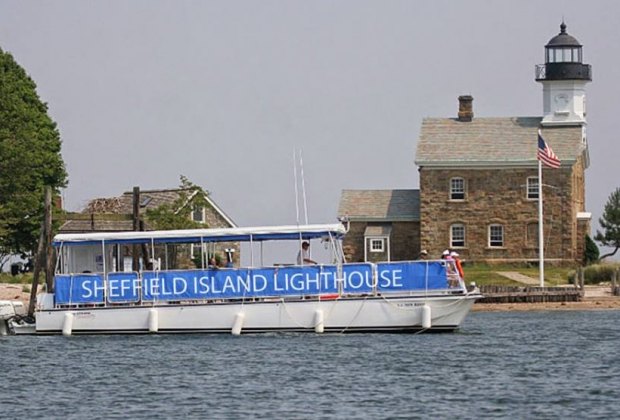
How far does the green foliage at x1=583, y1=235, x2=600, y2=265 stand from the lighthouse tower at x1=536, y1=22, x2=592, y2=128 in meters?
5.93

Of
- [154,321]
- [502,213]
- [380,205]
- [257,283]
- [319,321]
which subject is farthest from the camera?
[380,205]

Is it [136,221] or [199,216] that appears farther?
[199,216]

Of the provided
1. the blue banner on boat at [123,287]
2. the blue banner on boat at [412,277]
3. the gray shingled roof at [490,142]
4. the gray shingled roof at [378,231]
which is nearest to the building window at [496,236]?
the gray shingled roof at [490,142]

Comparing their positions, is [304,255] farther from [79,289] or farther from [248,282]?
[79,289]

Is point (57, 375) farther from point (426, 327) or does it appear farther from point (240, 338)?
point (426, 327)

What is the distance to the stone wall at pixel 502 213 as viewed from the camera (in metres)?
80.3

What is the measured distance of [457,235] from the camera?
81.8 metres

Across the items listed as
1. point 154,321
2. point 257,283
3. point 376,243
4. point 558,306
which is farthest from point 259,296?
point 376,243

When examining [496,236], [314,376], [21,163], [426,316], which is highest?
[21,163]

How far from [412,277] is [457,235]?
36.5m

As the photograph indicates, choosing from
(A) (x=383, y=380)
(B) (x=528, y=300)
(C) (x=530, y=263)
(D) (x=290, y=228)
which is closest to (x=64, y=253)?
(D) (x=290, y=228)

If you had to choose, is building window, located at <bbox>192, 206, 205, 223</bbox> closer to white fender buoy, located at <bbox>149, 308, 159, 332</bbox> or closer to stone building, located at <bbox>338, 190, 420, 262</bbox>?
stone building, located at <bbox>338, 190, 420, 262</bbox>

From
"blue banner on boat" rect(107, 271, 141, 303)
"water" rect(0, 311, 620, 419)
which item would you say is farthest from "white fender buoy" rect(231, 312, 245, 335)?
"blue banner on boat" rect(107, 271, 141, 303)

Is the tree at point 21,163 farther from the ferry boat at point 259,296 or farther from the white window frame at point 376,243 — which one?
the ferry boat at point 259,296
